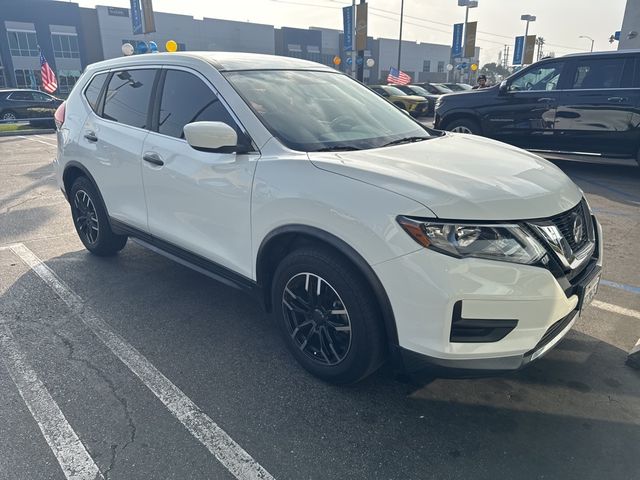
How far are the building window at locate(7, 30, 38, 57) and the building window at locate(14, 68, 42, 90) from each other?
5.15ft

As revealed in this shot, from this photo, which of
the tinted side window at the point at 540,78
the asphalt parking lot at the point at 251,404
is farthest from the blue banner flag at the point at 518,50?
the asphalt parking lot at the point at 251,404

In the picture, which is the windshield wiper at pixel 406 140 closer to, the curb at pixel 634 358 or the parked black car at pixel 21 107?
the curb at pixel 634 358

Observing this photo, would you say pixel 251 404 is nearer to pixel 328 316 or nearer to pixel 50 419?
pixel 328 316

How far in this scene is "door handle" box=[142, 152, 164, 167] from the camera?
11.6 feet

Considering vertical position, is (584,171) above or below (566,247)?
below

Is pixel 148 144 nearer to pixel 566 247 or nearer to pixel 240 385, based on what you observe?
pixel 240 385

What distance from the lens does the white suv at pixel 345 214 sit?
2219 mm

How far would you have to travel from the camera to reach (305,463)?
2.29 meters

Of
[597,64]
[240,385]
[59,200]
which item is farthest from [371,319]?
[597,64]

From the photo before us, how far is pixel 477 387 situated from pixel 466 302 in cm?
94

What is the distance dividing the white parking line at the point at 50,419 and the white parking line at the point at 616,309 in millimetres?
3632

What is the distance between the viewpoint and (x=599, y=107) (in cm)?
797

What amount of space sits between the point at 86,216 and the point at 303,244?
122 inches

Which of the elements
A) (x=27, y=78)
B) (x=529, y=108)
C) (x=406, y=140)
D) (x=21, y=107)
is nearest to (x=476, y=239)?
(x=406, y=140)
